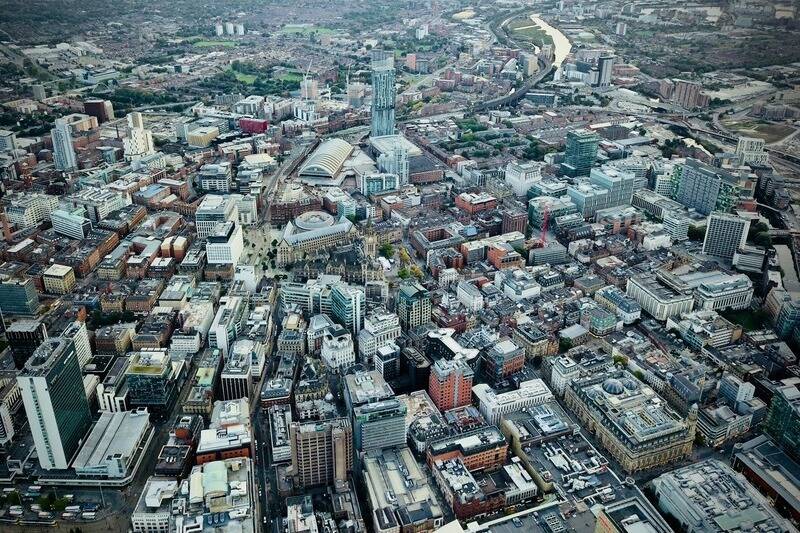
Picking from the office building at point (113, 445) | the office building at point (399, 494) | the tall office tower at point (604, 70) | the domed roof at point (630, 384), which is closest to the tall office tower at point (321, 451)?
the office building at point (399, 494)

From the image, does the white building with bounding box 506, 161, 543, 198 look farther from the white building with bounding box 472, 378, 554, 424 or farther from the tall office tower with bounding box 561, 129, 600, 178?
the white building with bounding box 472, 378, 554, 424

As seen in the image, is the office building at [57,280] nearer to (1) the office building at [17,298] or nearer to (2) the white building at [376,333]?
(1) the office building at [17,298]

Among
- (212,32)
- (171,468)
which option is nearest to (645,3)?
(212,32)

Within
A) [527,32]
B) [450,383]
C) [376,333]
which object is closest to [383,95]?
[376,333]

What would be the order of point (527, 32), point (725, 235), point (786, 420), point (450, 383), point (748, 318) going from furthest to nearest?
point (527, 32), point (725, 235), point (748, 318), point (450, 383), point (786, 420)

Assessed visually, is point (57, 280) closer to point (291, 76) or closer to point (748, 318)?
point (748, 318)
